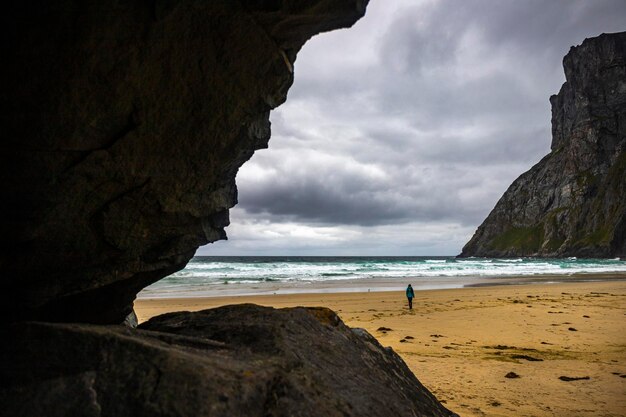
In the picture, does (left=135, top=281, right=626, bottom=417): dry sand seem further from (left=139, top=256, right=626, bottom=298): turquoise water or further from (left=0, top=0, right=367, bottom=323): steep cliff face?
(left=139, top=256, right=626, bottom=298): turquoise water

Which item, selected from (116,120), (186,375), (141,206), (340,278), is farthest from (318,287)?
(186,375)

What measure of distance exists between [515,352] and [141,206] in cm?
949

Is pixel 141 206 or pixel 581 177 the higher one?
pixel 581 177

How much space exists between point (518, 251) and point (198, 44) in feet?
482

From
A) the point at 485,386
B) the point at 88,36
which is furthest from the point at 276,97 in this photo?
the point at 485,386

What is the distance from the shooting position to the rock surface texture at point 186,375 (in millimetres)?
2598

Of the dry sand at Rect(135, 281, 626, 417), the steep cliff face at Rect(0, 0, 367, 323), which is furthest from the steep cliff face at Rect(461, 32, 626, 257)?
the steep cliff face at Rect(0, 0, 367, 323)

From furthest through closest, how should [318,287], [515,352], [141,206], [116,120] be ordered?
[318,287]
[515,352]
[141,206]
[116,120]

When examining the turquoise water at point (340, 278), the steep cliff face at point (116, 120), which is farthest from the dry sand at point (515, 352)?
the turquoise water at point (340, 278)

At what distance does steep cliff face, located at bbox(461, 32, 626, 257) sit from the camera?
353ft

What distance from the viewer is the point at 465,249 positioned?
166500 millimetres

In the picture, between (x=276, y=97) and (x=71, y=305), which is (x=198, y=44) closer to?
(x=276, y=97)

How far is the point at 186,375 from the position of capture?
2680mm

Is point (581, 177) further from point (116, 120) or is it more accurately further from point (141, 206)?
point (116, 120)
